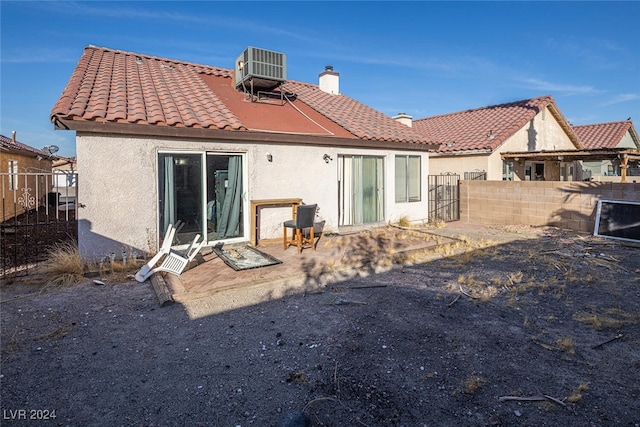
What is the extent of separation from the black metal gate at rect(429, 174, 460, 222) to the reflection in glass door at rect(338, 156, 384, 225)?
3.70m

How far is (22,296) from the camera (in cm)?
545

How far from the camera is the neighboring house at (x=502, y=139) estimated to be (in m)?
15.3

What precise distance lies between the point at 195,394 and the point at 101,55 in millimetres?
11450

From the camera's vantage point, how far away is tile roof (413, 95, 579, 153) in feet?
51.1

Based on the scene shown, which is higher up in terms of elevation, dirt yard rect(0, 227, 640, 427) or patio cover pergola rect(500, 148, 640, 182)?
patio cover pergola rect(500, 148, 640, 182)

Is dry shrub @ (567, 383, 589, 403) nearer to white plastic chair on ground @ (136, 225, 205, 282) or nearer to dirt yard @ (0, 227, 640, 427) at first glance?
dirt yard @ (0, 227, 640, 427)

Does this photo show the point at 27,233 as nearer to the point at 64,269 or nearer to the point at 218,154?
the point at 64,269

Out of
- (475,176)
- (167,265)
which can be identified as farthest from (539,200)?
(167,265)

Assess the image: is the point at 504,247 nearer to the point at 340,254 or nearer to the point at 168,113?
the point at 340,254

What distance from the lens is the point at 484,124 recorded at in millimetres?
17609

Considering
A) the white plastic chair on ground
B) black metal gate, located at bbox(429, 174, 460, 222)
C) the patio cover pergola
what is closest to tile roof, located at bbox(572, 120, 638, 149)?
the patio cover pergola

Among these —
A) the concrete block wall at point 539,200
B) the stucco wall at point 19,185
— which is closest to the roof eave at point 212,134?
the concrete block wall at point 539,200

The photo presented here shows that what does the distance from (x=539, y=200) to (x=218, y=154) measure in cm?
1021

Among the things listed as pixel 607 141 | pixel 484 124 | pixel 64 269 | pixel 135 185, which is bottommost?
pixel 64 269
